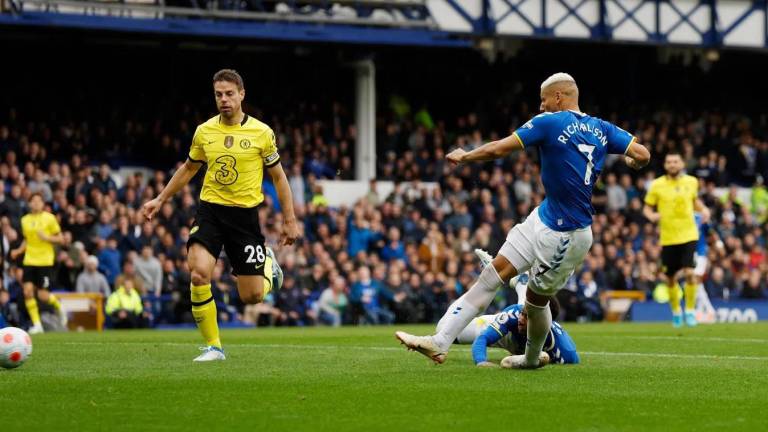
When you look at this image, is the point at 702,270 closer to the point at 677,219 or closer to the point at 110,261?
the point at 677,219

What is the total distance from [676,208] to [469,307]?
38.0 feet

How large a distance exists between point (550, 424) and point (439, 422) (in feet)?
1.99

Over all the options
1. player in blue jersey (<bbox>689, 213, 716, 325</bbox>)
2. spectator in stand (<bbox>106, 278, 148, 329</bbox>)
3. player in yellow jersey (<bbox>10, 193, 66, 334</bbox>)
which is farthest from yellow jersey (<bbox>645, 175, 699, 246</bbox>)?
player in yellow jersey (<bbox>10, 193, 66, 334</bbox>)

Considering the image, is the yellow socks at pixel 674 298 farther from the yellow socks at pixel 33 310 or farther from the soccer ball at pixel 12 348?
the soccer ball at pixel 12 348

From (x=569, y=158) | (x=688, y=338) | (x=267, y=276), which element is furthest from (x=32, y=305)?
(x=569, y=158)

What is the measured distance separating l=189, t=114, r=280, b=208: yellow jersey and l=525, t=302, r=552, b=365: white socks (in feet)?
9.70

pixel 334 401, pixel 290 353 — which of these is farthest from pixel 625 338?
pixel 334 401

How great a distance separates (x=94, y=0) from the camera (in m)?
27.7

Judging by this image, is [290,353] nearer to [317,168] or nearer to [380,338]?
[380,338]

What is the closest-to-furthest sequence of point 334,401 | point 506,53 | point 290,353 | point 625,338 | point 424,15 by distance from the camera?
point 334,401
point 290,353
point 625,338
point 424,15
point 506,53

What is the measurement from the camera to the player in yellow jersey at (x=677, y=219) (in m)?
21.4

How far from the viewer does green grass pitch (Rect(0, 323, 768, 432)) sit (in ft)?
25.6

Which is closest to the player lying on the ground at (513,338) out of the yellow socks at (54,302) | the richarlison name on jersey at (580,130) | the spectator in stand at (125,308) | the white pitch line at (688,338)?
the richarlison name on jersey at (580,130)

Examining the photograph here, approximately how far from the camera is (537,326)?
1077cm
